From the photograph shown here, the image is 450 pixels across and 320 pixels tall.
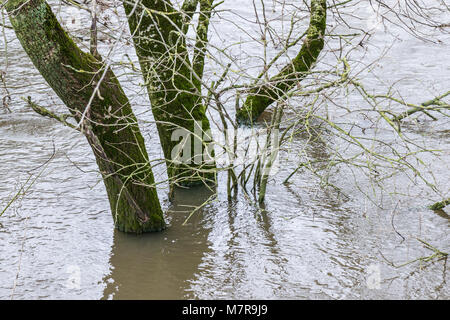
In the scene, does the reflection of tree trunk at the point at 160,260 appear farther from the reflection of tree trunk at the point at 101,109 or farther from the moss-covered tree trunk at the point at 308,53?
the moss-covered tree trunk at the point at 308,53

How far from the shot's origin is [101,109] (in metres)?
5.25

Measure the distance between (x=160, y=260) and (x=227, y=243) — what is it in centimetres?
67

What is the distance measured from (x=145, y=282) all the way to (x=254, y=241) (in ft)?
3.81

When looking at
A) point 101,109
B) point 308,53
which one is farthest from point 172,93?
point 308,53

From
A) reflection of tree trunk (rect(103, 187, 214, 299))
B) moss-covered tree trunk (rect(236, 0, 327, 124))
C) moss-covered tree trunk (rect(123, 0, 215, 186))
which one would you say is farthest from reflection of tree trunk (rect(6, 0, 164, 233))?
moss-covered tree trunk (rect(236, 0, 327, 124))

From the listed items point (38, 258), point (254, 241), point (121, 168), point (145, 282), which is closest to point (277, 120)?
point (254, 241)

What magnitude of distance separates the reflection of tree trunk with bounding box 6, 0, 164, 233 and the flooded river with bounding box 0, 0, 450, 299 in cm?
19

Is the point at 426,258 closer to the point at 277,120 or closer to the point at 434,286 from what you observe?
the point at 434,286

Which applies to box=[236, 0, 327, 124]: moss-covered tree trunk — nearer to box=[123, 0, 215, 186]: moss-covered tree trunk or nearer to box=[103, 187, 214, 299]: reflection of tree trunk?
box=[123, 0, 215, 186]: moss-covered tree trunk

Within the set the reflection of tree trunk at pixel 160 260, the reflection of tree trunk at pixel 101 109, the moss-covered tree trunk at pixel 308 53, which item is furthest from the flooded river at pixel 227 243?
the moss-covered tree trunk at pixel 308 53

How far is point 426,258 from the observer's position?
17.5 feet

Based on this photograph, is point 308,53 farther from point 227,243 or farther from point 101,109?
point 101,109

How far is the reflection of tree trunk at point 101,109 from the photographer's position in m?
4.86

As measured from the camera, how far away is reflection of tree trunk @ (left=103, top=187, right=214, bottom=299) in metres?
5.23
